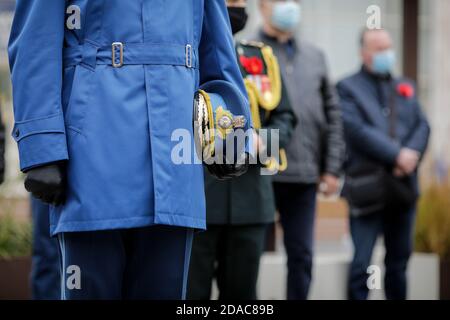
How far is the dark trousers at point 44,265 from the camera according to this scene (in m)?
5.23

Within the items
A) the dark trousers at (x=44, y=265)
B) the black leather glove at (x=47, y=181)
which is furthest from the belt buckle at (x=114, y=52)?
the dark trousers at (x=44, y=265)

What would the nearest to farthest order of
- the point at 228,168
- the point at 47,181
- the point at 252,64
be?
the point at 47,181
the point at 228,168
the point at 252,64

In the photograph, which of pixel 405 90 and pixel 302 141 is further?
pixel 405 90

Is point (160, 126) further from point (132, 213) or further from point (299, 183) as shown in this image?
point (299, 183)

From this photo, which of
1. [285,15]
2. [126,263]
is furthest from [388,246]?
[126,263]

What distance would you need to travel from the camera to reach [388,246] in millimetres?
6137

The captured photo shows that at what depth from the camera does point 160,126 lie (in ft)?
9.16

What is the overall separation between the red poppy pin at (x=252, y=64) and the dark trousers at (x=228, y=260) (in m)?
0.75

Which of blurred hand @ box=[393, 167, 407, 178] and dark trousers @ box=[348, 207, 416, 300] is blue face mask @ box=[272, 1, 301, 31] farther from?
dark trousers @ box=[348, 207, 416, 300]

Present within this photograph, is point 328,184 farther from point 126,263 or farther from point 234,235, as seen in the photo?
point 126,263

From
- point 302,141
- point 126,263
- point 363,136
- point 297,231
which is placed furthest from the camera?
point 363,136

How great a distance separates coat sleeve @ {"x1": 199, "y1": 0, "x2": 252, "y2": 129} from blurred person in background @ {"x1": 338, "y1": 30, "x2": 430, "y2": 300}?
9.80 feet

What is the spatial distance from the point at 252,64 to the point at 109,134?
6.01 feet
